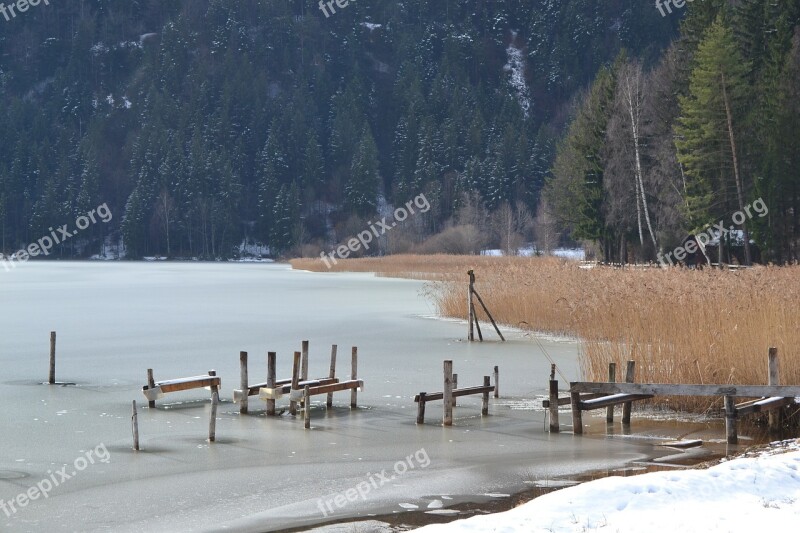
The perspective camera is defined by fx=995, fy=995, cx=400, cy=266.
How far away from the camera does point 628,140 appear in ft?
156

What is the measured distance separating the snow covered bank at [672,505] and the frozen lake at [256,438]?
1488 mm

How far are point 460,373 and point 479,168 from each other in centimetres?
11049

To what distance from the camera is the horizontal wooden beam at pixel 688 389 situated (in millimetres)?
11578

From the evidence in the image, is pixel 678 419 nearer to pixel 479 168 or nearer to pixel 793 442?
pixel 793 442

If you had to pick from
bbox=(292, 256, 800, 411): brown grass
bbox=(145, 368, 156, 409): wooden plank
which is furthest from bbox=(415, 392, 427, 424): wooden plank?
bbox=(145, 368, 156, 409): wooden plank

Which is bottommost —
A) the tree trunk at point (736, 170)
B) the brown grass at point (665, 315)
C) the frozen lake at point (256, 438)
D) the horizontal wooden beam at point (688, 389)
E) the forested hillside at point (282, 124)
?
the frozen lake at point (256, 438)

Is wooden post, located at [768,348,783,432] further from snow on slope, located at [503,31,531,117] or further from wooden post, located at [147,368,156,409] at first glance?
snow on slope, located at [503,31,531,117]

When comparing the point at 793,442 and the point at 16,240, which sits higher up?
the point at 16,240

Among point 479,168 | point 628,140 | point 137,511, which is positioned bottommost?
point 137,511

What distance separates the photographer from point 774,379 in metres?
12.1

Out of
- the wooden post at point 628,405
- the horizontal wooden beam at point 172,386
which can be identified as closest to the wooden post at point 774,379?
the wooden post at point 628,405

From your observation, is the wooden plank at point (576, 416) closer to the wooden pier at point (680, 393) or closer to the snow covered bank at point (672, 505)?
the wooden pier at point (680, 393)

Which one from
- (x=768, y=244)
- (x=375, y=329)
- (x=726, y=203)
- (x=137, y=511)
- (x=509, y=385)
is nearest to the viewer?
(x=137, y=511)

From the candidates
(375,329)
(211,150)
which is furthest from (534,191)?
(375,329)
